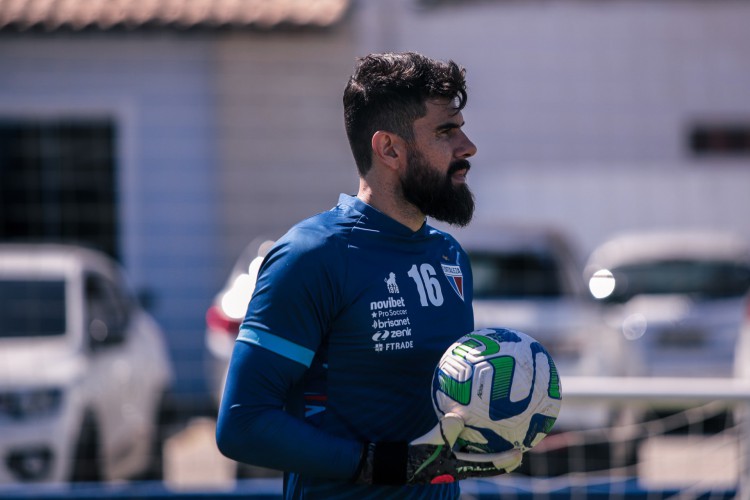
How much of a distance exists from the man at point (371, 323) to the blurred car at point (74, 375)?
3889 mm

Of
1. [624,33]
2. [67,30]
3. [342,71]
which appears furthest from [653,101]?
[67,30]

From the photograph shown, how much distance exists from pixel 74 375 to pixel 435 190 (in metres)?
4.43

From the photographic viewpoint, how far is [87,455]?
657 cm

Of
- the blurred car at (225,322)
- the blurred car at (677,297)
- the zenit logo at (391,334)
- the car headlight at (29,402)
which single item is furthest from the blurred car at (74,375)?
the zenit logo at (391,334)

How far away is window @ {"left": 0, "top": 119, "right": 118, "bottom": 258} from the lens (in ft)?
33.9

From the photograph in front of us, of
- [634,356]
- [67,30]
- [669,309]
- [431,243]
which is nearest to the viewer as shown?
[431,243]

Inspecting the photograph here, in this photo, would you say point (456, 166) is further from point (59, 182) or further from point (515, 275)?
point (59, 182)

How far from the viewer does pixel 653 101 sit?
11.7 m

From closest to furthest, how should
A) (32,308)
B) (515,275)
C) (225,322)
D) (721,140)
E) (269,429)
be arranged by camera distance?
(269,429), (32,308), (225,322), (515,275), (721,140)

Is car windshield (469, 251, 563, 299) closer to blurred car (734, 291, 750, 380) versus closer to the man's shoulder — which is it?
blurred car (734, 291, 750, 380)

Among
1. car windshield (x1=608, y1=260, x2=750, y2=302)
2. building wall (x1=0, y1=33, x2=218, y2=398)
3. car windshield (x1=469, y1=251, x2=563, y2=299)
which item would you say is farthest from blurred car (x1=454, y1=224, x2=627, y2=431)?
building wall (x1=0, y1=33, x2=218, y2=398)

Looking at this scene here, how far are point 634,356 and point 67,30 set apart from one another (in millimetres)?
6418

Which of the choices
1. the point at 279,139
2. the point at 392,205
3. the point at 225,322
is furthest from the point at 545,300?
the point at 392,205

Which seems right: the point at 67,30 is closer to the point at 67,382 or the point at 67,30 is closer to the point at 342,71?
the point at 342,71
